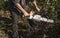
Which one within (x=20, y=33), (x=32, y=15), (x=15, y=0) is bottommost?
(x=20, y=33)

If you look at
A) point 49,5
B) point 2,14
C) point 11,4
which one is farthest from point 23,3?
point 2,14

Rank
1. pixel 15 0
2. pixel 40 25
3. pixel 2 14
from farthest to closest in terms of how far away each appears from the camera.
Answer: pixel 2 14 < pixel 40 25 < pixel 15 0

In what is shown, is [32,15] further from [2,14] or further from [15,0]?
[2,14]

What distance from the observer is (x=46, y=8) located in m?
5.40

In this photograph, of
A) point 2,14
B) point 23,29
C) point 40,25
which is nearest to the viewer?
point 40,25

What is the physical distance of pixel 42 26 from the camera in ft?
16.7

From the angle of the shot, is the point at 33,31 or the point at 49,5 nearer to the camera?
the point at 33,31

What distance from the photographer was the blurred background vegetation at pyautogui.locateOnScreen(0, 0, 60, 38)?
16.7ft

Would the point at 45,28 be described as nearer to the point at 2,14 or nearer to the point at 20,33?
the point at 20,33

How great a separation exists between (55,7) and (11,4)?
1.51m

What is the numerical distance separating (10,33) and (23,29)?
0.35 m

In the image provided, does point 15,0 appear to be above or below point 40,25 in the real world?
above

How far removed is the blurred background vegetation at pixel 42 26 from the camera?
508 cm

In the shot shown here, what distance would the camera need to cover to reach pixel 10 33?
17.3 feet
